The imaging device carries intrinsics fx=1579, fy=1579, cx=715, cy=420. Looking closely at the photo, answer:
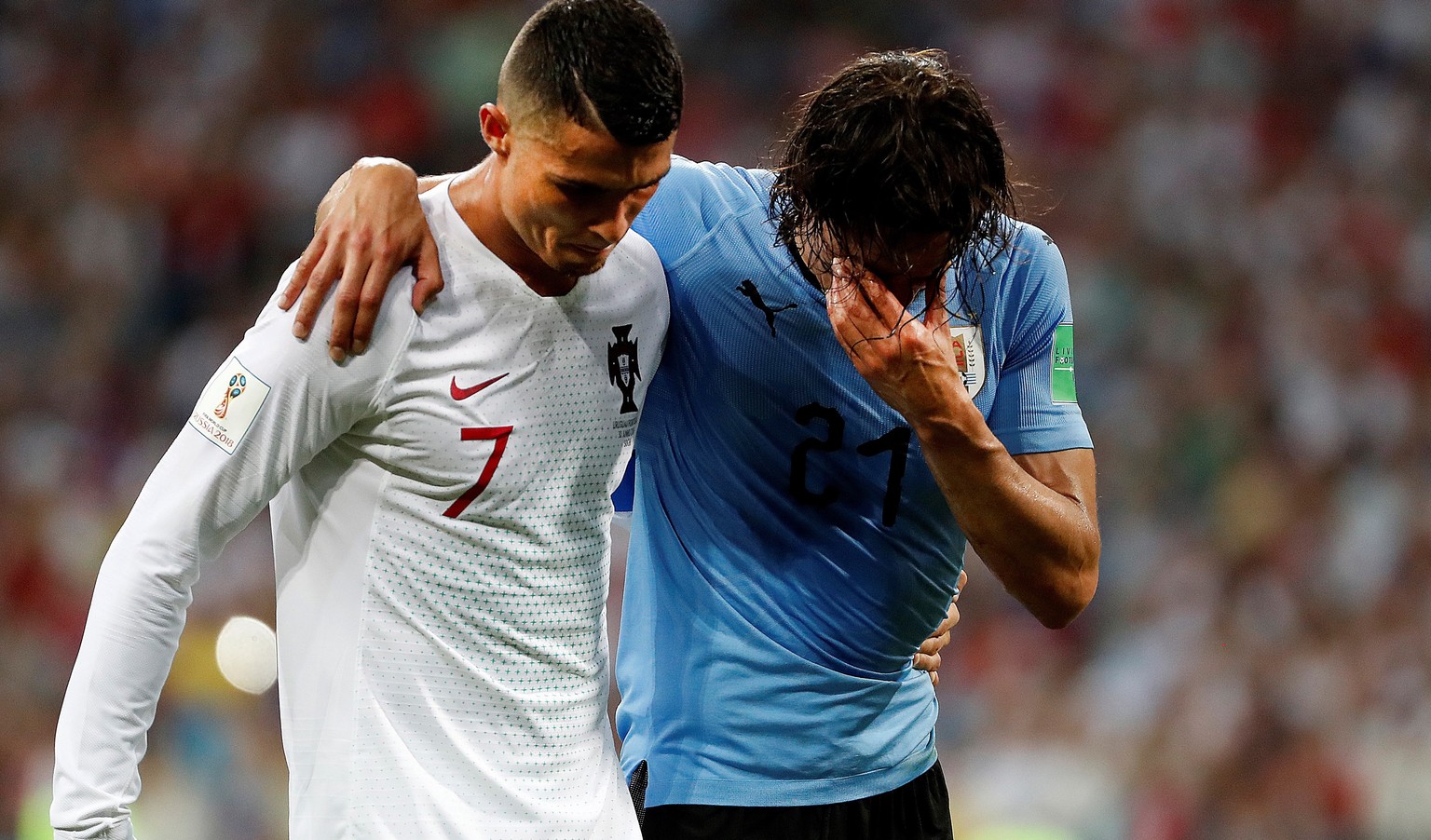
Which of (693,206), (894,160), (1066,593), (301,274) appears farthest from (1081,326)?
(301,274)

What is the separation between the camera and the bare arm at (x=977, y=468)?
2373mm

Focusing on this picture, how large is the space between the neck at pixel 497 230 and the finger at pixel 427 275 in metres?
0.07

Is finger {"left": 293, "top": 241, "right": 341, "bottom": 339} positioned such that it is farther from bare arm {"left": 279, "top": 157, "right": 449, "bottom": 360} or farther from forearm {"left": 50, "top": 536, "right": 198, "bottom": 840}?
forearm {"left": 50, "top": 536, "right": 198, "bottom": 840}

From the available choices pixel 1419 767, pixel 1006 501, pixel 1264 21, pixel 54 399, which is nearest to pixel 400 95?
pixel 54 399

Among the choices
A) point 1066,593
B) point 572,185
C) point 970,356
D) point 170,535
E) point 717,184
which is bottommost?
point 1066,593

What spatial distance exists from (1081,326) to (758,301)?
5314 mm

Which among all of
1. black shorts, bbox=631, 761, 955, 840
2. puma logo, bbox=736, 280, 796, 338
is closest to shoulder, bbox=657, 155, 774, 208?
puma logo, bbox=736, 280, 796, 338

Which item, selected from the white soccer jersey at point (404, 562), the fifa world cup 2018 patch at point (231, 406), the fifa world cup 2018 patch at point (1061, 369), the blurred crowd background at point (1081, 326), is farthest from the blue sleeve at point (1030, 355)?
the blurred crowd background at point (1081, 326)

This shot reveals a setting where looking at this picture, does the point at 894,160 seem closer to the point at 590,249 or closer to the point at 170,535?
the point at 590,249

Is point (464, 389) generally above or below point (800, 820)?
above

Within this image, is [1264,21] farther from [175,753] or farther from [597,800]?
[597,800]

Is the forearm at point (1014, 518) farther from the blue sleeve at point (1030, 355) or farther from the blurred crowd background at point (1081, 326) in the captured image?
the blurred crowd background at point (1081, 326)

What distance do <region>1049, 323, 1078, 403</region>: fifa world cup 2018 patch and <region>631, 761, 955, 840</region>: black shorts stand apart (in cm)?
75

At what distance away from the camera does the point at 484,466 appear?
221 cm
